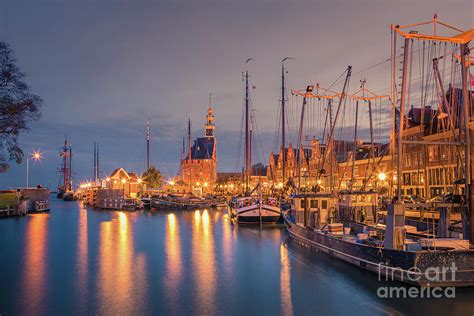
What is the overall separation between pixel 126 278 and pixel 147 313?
7.39 metres

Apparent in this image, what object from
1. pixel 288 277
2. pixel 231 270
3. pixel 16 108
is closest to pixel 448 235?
pixel 288 277

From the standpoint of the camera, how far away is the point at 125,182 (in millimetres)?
118250

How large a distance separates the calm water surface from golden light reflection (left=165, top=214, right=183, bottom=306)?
0.07 metres

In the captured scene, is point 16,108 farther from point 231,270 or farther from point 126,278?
point 231,270

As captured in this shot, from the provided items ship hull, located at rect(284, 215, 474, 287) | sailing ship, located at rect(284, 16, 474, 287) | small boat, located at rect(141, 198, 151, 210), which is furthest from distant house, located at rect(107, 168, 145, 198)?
ship hull, located at rect(284, 215, 474, 287)

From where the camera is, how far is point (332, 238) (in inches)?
1148

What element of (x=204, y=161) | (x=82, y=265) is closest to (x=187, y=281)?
(x=82, y=265)

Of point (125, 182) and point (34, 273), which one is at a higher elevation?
point (125, 182)

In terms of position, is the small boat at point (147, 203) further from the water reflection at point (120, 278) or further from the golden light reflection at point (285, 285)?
the golden light reflection at point (285, 285)

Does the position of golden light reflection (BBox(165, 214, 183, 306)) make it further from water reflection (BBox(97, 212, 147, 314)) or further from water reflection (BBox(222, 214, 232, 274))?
water reflection (BBox(222, 214, 232, 274))

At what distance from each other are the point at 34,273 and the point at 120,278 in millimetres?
6282

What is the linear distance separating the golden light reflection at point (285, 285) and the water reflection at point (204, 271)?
3525 millimetres

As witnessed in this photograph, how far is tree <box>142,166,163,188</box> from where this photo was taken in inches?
5325

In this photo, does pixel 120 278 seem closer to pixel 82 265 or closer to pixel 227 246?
pixel 82 265
